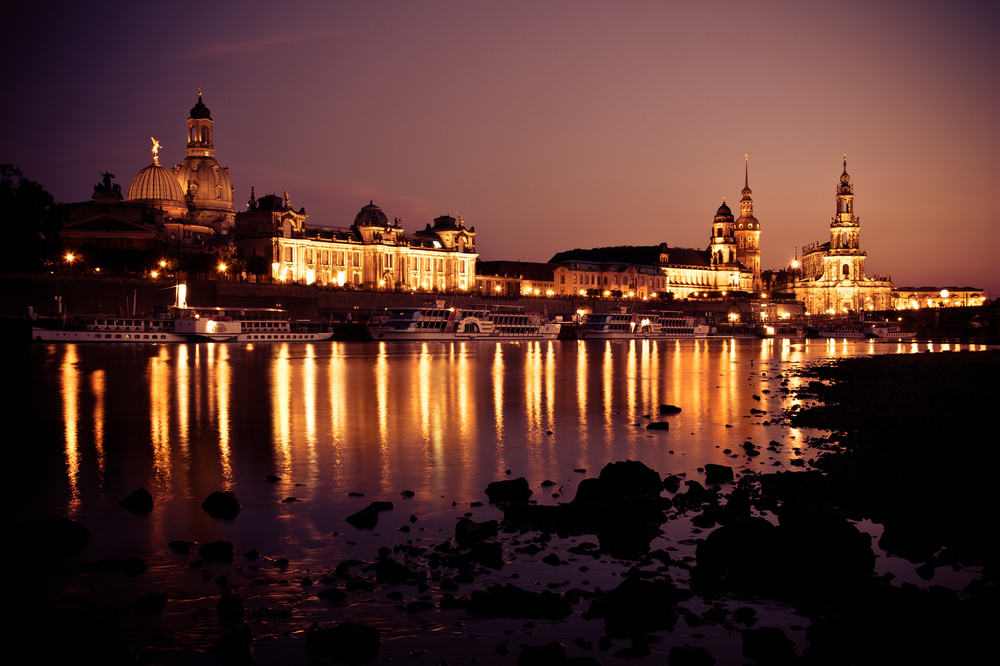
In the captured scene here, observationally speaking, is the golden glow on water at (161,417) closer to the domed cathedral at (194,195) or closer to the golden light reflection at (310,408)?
the golden light reflection at (310,408)

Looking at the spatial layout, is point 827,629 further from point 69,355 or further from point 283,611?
point 69,355

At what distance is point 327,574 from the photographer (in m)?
10.5

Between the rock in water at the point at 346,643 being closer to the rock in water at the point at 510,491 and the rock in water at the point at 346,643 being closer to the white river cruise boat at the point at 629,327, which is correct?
the rock in water at the point at 510,491

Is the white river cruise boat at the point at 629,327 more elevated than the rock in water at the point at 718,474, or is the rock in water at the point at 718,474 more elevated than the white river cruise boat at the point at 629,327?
the white river cruise boat at the point at 629,327

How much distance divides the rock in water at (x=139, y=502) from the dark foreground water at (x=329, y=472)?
0.83ft

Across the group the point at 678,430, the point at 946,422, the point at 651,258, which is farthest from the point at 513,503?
the point at 651,258

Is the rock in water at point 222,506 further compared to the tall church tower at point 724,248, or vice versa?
the tall church tower at point 724,248

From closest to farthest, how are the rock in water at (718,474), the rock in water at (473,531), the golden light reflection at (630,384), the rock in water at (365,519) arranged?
the rock in water at (473,531), the rock in water at (365,519), the rock in water at (718,474), the golden light reflection at (630,384)

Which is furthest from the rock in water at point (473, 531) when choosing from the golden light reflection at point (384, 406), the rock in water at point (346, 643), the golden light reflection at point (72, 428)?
the golden light reflection at point (72, 428)

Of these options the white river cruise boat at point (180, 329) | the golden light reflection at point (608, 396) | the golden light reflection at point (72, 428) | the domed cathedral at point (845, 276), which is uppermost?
the domed cathedral at point (845, 276)

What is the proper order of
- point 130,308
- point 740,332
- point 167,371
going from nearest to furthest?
point 167,371 → point 130,308 → point 740,332

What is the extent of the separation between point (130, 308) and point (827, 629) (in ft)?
280

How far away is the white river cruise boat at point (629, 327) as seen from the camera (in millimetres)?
102000

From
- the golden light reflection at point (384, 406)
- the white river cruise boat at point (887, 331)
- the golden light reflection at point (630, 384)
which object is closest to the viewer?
the golden light reflection at point (384, 406)
